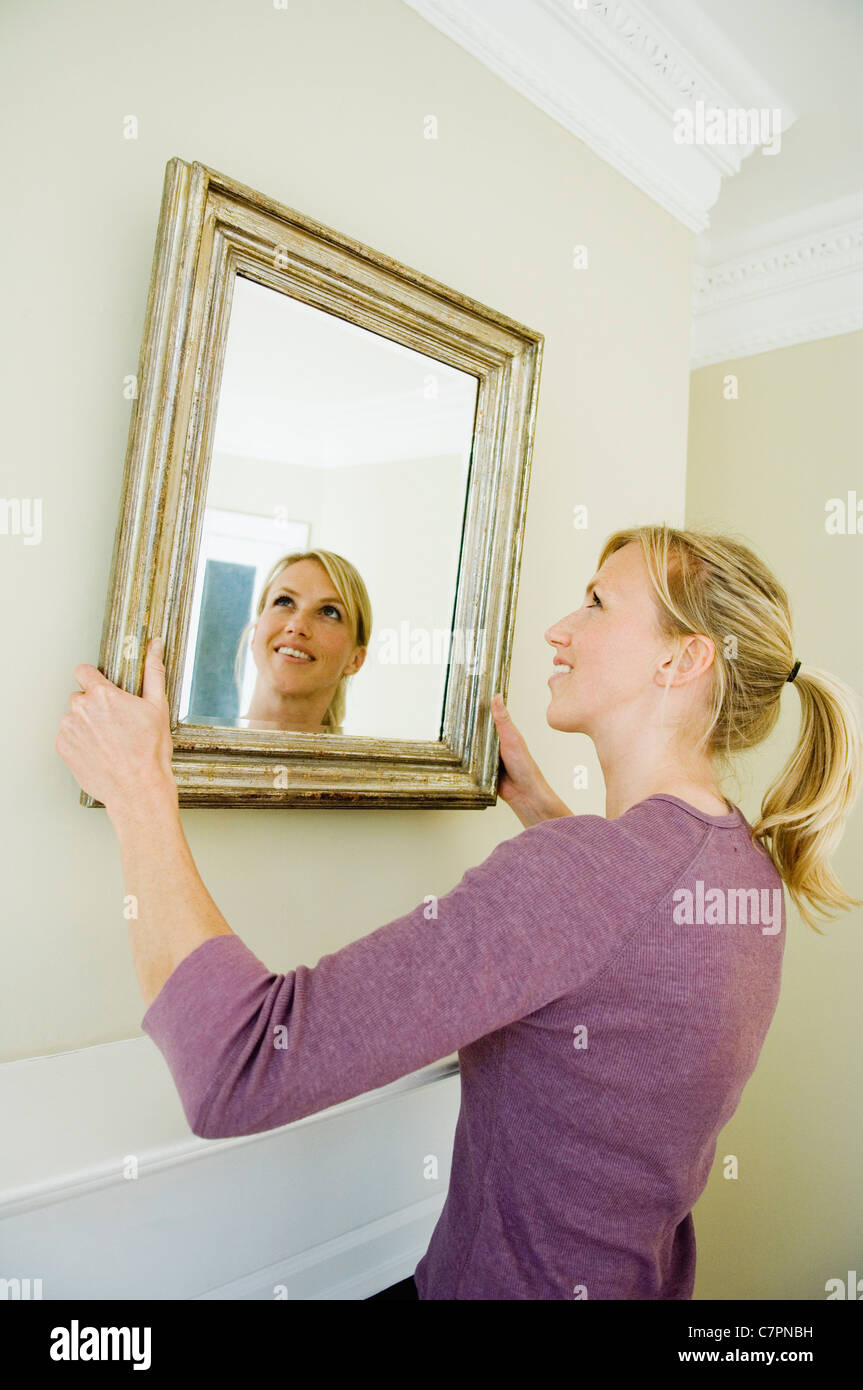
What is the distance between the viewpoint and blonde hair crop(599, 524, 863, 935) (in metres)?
1.17

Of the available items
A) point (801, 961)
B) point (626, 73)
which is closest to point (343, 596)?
point (626, 73)

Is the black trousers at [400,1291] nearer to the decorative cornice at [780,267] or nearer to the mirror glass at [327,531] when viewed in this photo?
the mirror glass at [327,531]

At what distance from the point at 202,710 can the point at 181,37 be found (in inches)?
34.8

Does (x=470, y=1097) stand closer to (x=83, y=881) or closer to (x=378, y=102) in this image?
(x=83, y=881)

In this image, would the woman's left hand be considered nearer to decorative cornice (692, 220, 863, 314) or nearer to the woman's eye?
the woman's eye

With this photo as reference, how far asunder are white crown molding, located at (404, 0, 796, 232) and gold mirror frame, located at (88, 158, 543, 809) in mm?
535

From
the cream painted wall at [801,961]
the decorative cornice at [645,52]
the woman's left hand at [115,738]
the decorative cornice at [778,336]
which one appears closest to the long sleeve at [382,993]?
the woman's left hand at [115,738]

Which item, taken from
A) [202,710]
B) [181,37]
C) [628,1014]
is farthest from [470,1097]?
[181,37]

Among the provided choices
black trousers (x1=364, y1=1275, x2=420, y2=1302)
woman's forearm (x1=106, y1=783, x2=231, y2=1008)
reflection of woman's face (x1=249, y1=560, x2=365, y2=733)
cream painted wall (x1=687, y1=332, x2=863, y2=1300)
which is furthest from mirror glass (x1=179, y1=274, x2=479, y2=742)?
cream painted wall (x1=687, y1=332, x2=863, y2=1300)

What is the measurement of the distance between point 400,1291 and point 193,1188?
15.2 inches

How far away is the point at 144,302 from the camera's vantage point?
118cm

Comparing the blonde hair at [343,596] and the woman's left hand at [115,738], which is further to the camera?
the blonde hair at [343,596]

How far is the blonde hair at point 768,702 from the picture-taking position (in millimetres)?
1170

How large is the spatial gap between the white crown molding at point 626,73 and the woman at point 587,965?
1004mm
